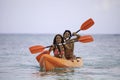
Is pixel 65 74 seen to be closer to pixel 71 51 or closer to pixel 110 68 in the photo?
pixel 71 51

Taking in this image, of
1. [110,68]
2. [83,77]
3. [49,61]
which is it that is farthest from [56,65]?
[110,68]

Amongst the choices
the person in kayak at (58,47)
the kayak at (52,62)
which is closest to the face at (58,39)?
the person in kayak at (58,47)

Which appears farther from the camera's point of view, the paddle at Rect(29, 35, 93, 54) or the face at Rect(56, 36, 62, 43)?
the paddle at Rect(29, 35, 93, 54)

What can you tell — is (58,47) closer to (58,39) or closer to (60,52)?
(60,52)

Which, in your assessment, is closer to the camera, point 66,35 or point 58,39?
point 58,39

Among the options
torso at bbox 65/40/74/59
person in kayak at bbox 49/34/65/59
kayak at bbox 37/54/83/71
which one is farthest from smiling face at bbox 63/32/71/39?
kayak at bbox 37/54/83/71

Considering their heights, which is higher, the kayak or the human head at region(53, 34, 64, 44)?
the human head at region(53, 34, 64, 44)

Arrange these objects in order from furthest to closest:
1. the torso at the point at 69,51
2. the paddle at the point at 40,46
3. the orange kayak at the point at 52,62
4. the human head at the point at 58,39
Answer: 1. the torso at the point at 69,51
2. the paddle at the point at 40,46
3. the orange kayak at the point at 52,62
4. the human head at the point at 58,39

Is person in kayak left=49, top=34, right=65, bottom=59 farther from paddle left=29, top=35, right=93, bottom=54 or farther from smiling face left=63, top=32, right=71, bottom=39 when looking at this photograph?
paddle left=29, top=35, right=93, bottom=54

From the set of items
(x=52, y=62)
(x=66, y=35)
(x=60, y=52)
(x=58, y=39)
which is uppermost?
(x=66, y=35)

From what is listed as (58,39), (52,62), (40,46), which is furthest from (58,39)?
(40,46)

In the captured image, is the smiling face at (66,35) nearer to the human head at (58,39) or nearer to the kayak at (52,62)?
the human head at (58,39)

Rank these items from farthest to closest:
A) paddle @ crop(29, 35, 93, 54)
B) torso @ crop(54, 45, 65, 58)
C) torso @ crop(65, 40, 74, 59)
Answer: torso @ crop(65, 40, 74, 59)
paddle @ crop(29, 35, 93, 54)
torso @ crop(54, 45, 65, 58)

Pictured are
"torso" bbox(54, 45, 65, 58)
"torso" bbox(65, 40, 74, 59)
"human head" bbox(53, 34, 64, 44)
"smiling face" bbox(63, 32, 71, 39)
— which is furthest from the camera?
"torso" bbox(65, 40, 74, 59)
